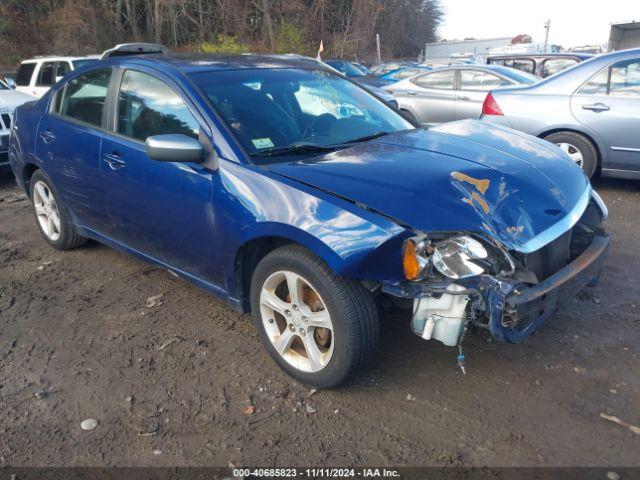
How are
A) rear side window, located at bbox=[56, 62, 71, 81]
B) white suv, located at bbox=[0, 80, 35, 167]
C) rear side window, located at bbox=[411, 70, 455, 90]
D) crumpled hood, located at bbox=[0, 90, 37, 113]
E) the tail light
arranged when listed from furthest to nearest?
rear side window, located at bbox=[56, 62, 71, 81]
rear side window, located at bbox=[411, 70, 455, 90]
crumpled hood, located at bbox=[0, 90, 37, 113]
white suv, located at bbox=[0, 80, 35, 167]
the tail light

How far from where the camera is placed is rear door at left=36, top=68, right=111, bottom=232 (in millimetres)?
3898

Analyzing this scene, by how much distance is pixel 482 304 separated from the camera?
2422mm

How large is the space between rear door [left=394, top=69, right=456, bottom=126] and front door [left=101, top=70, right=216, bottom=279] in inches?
226

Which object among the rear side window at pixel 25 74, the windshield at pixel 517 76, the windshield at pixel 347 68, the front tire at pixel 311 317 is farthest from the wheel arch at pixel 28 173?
the windshield at pixel 347 68

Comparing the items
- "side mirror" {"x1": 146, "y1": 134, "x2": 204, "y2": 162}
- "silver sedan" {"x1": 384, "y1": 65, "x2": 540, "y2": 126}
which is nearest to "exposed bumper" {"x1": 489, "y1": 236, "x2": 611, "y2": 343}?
"side mirror" {"x1": 146, "y1": 134, "x2": 204, "y2": 162}

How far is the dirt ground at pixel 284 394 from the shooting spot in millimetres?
2463

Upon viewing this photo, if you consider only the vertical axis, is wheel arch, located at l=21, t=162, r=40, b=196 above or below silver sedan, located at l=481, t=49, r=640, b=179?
below

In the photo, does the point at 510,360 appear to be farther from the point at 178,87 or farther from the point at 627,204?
the point at 627,204

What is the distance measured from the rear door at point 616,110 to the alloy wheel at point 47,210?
218 inches

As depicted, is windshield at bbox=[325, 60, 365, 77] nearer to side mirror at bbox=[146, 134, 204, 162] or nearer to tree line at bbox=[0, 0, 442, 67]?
tree line at bbox=[0, 0, 442, 67]

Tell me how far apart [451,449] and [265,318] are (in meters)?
1.19

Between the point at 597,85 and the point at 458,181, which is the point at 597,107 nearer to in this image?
the point at 597,85

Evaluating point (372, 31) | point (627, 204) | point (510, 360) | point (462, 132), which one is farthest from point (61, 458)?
point (372, 31)

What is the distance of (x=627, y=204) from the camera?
19.1 ft
